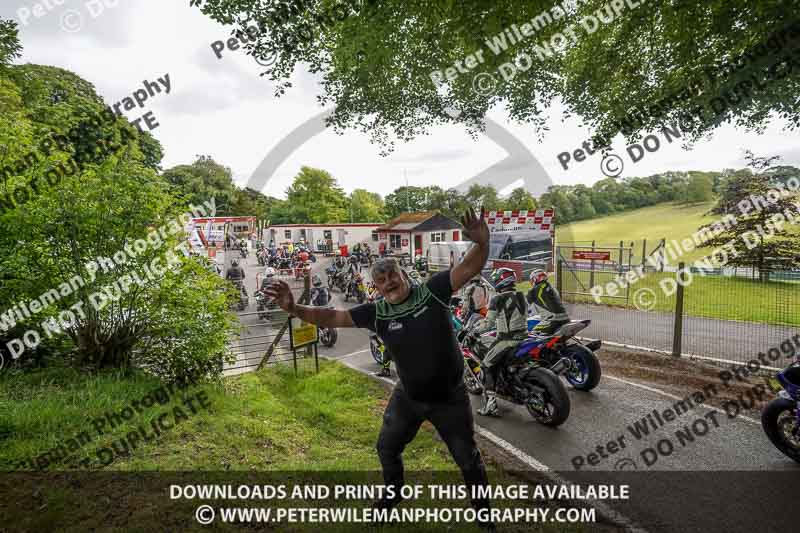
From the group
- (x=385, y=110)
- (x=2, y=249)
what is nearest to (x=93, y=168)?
(x=2, y=249)

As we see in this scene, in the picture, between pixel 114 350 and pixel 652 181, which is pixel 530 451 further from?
pixel 652 181

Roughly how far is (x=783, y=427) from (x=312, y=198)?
29.3 meters

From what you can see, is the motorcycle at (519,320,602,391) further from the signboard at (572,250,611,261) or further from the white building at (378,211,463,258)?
the white building at (378,211,463,258)

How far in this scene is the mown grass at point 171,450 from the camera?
2.71 meters

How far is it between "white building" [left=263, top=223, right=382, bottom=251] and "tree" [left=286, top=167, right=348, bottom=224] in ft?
3.26

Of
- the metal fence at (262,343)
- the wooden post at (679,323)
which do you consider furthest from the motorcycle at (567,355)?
the metal fence at (262,343)

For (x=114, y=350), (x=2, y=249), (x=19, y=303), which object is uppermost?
(x=2, y=249)

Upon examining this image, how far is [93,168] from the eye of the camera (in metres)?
5.16

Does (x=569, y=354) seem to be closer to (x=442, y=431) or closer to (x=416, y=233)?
(x=442, y=431)

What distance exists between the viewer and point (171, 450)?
3.67m

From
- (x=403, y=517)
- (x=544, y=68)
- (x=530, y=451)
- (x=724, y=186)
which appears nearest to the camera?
(x=403, y=517)

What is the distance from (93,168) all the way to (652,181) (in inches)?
1824

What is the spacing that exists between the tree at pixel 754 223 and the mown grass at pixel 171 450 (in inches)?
647

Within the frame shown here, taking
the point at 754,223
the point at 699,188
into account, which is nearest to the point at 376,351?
the point at 754,223
